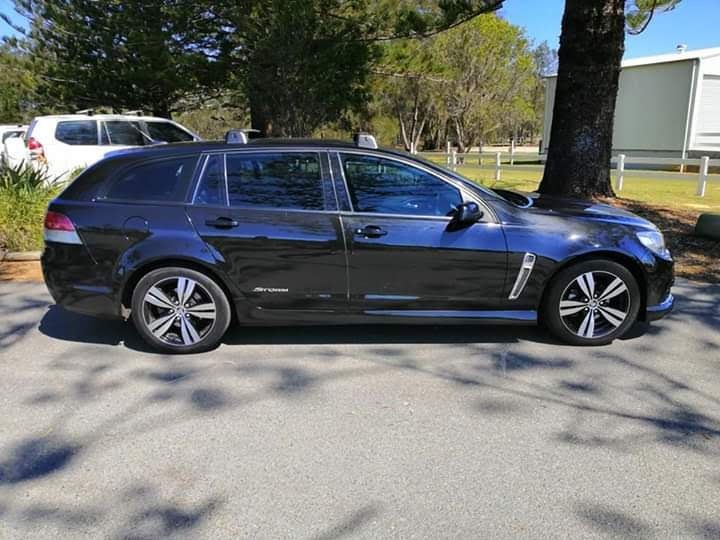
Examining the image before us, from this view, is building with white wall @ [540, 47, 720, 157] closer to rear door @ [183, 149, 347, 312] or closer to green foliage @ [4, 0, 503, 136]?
green foliage @ [4, 0, 503, 136]

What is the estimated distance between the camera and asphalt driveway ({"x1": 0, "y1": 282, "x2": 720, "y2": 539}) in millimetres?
2645

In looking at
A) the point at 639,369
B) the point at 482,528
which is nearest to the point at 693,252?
the point at 639,369

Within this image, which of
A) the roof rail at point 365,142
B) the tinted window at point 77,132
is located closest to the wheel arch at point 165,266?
the roof rail at point 365,142

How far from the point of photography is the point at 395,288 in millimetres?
4379

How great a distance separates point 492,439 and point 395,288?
146 cm

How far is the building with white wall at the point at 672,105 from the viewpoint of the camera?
23.9 metres

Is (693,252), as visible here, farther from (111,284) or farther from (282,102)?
(282,102)

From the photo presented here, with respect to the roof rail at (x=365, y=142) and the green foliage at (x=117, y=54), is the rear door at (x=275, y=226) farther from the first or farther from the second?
the green foliage at (x=117, y=54)

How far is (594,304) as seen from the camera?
176 inches

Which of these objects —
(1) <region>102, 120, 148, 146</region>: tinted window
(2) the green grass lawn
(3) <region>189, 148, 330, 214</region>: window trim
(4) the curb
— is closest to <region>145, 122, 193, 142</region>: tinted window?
(1) <region>102, 120, 148, 146</region>: tinted window

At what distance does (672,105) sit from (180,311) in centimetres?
2655

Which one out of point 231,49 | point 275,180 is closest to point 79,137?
point 231,49

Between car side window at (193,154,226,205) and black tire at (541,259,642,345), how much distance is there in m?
2.63

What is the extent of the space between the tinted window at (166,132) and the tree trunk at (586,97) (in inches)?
323
